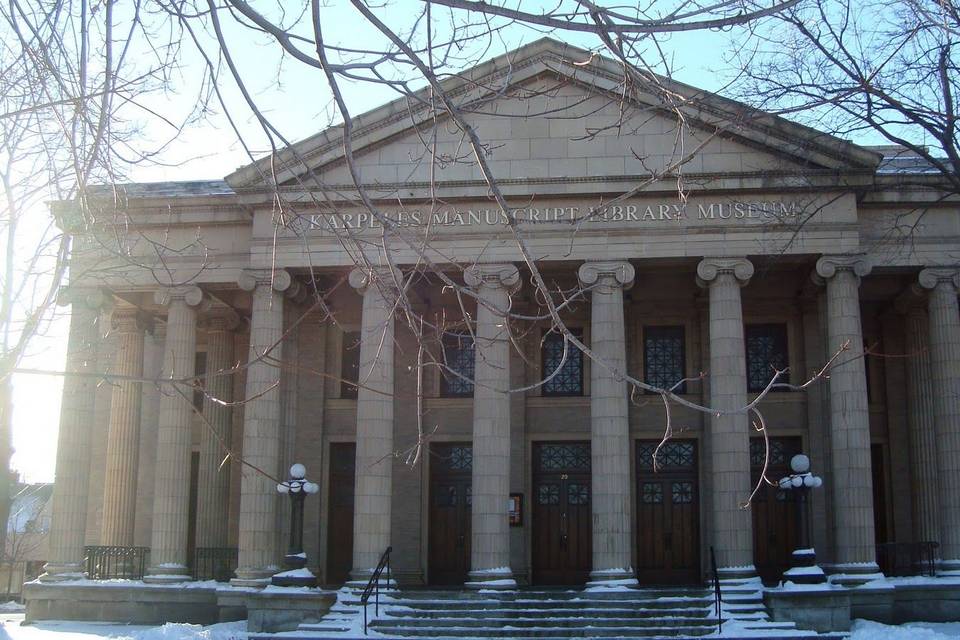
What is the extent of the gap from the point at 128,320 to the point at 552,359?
10972mm

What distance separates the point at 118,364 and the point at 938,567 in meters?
20.2

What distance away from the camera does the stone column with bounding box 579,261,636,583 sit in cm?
2572

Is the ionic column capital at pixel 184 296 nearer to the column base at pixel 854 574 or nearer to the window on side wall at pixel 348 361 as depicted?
the window on side wall at pixel 348 361

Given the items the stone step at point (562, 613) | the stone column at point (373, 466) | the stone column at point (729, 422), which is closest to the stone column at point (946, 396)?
the stone column at point (729, 422)

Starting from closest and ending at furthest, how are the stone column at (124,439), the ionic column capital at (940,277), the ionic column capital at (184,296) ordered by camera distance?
1. the ionic column capital at (940,277)
2. the ionic column capital at (184,296)
3. the stone column at (124,439)

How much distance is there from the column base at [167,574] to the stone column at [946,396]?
16.8 metres

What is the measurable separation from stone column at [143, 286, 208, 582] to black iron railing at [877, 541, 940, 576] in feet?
53.0

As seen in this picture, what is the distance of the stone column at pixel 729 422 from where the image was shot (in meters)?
25.5

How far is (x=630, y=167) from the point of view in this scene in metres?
27.2

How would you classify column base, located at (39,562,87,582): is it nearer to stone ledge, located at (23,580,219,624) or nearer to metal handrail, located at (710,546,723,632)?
stone ledge, located at (23,580,219,624)

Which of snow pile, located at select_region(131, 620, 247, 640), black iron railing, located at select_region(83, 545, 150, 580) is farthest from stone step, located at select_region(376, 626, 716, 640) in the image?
black iron railing, located at select_region(83, 545, 150, 580)

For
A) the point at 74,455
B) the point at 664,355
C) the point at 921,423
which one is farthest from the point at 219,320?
the point at 921,423

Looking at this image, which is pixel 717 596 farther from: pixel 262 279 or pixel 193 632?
pixel 262 279

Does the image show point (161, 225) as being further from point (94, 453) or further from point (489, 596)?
A: point (489, 596)
